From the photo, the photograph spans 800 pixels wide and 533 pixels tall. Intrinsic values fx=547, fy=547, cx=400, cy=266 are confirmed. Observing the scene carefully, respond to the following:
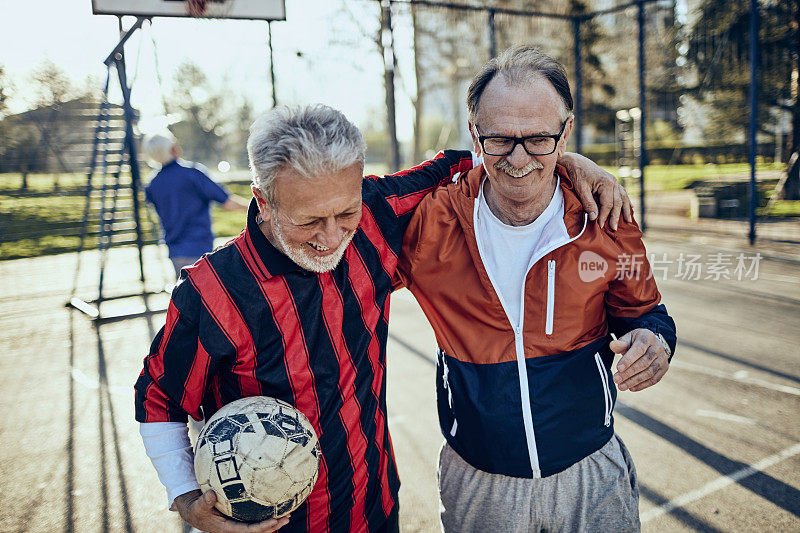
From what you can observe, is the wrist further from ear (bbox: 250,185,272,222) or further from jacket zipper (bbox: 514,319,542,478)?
ear (bbox: 250,185,272,222)

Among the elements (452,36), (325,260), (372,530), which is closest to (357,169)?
(325,260)

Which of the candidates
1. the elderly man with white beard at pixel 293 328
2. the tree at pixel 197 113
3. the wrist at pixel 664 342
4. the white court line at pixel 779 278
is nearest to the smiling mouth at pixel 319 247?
the elderly man with white beard at pixel 293 328

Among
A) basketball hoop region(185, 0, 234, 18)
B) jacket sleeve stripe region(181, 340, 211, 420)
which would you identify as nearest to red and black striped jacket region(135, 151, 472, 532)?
jacket sleeve stripe region(181, 340, 211, 420)

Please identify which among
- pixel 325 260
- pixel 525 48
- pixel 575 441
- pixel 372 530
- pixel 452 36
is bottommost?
pixel 372 530

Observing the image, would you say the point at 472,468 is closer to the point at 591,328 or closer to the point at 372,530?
the point at 372,530

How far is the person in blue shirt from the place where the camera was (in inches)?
235

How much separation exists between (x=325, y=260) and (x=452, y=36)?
1356cm

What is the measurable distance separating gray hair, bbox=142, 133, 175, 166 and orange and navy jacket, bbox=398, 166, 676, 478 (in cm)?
498

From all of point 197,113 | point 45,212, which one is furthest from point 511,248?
point 197,113

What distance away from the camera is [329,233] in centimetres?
160

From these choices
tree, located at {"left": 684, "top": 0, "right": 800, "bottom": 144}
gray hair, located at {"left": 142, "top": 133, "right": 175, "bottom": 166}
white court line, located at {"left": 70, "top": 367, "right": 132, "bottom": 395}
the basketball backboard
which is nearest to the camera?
white court line, located at {"left": 70, "top": 367, "right": 132, "bottom": 395}

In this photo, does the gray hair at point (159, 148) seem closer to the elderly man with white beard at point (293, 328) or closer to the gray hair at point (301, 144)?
the elderly man with white beard at point (293, 328)

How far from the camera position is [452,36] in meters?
13.8

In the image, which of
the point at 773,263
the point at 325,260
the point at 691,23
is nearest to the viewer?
the point at 325,260
